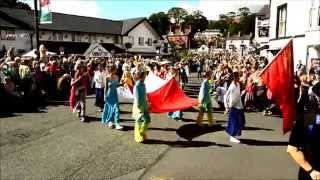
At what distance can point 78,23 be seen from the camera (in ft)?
197

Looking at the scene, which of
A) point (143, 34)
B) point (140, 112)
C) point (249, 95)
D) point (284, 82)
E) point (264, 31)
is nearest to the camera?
point (284, 82)

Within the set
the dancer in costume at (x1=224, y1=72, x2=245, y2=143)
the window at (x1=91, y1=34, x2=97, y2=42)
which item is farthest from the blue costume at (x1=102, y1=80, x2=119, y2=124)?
the window at (x1=91, y1=34, x2=97, y2=42)

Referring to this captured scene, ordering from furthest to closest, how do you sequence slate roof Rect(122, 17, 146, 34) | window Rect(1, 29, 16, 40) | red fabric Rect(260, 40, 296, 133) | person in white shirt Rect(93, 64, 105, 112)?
1. slate roof Rect(122, 17, 146, 34)
2. window Rect(1, 29, 16, 40)
3. person in white shirt Rect(93, 64, 105, 112)
4. red fabric Rect(260, 40, 296, 133)

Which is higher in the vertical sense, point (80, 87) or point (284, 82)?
point (284, 82)

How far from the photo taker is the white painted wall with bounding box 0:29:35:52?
161 feet

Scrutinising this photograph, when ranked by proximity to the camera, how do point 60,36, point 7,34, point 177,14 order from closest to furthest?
point 7,34 < point 60,36 < point 177,14

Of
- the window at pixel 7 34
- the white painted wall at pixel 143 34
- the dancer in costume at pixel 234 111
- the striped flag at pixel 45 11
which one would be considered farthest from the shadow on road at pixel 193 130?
the white painted wall at pixel 143 34

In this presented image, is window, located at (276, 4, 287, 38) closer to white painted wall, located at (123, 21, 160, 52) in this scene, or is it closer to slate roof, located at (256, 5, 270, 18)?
slate roof, located at (256, 5, 270, 18)

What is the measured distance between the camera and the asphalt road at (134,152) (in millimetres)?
8180

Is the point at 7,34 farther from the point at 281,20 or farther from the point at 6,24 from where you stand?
the point at 281,20

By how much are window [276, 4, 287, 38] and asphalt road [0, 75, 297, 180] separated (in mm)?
14935

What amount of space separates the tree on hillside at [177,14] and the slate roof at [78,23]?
84818 millimetres

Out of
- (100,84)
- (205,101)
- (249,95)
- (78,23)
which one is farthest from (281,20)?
(78,23)

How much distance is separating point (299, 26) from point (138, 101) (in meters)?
17.2
